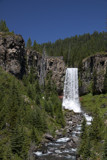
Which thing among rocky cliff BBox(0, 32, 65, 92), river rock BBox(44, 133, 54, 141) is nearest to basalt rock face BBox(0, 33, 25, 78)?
rocky cliff BBox(0, 32, 65, 92)

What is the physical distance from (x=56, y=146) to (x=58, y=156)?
417 centimetres

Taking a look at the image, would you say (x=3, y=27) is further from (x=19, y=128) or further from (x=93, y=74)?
(x=19, y=128)

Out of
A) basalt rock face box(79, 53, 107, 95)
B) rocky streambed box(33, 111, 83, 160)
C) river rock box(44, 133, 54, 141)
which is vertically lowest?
rocky streambed box(33, 111, 83, 160)

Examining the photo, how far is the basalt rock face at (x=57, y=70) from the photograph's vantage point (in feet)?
279

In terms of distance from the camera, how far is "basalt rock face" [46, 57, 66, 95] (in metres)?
85.1

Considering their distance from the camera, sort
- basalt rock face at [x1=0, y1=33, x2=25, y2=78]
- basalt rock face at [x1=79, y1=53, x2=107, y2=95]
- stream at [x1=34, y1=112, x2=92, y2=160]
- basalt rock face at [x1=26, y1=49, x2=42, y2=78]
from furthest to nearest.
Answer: basalt rock face at [x1=79, y1=53, x2=107, y2=95] → basalt rock face at [x1=26, y1=49, x2=42, y2=78] → basalt rock face at [x1=0, y1=33, x2=25, y2=78] → stream at [x1=34, y1=112, x2=92, y2=160]

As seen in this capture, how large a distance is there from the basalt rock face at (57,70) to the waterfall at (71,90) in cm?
258

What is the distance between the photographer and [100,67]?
81.1 metres

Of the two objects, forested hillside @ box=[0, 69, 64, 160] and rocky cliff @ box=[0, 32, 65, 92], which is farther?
rocky cliff @ box=[0, 32, 65, 92]

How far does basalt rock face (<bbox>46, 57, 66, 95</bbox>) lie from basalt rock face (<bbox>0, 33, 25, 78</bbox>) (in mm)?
25340

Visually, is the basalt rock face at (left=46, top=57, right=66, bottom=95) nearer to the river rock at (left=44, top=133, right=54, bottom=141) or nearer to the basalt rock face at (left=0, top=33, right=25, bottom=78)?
the basalt rock face at (left=0, top=33, right=25, bottom=78)

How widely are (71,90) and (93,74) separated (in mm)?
15198

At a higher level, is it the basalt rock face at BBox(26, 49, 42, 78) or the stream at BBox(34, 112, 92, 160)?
the basalt rock face at BBox(26, 49, 42, 78)

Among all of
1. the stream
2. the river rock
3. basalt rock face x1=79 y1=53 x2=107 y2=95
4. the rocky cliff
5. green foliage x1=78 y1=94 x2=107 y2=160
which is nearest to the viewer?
green foliage x1=78 y1=94 x2=107 y2=160
